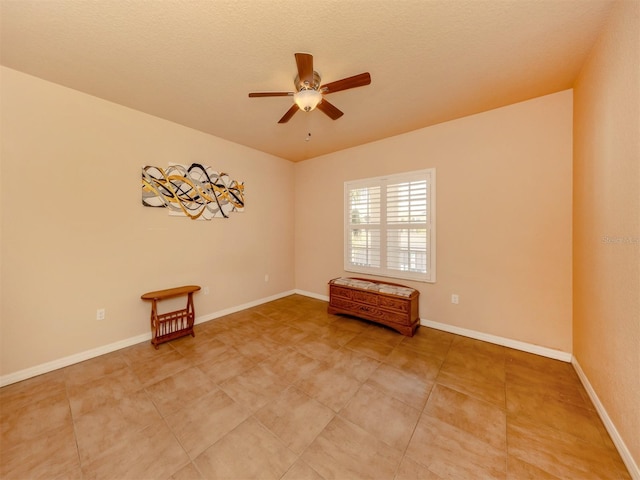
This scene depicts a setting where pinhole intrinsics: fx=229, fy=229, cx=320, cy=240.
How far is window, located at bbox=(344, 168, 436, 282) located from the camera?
10.6 feet

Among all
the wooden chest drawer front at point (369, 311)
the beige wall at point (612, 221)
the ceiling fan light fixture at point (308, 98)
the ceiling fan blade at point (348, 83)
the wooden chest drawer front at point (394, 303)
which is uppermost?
the ceiling fan blade at point (348, 83)

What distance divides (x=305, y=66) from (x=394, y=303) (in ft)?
9.05

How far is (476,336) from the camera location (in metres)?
2.87

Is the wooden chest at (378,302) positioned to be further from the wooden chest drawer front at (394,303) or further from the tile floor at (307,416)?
the tile floor at (307,416)

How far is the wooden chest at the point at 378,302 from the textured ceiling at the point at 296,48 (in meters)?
2.31

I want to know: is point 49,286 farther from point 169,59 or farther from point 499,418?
point 499,418

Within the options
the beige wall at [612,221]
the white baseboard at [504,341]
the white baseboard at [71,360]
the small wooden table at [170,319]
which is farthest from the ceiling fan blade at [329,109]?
the white baseboard at [71,360]

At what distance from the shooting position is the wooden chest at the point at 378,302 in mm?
2982

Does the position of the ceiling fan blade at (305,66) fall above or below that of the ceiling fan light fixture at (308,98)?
above

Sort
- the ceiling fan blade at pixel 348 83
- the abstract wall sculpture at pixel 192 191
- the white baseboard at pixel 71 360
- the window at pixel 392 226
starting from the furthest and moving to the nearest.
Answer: the window at pixel 392 226 < the abstract wall sculpture at pixel 192 191 < the white baseboard at pixel 71 360 < the ceiling fan blade at pixel 348 83

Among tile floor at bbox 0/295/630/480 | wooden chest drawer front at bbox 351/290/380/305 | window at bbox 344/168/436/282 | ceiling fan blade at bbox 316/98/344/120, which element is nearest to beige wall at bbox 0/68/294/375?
tile floor at bbox 0/295/630/480

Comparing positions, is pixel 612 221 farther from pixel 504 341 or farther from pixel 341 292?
pixel 341 292

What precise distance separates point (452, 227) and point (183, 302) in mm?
3811

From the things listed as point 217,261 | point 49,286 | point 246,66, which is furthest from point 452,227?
point 49,286
